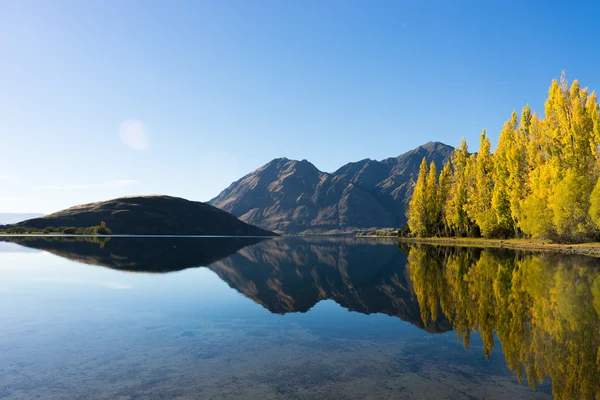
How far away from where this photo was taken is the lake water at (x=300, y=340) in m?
9.73

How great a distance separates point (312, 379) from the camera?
1028cm

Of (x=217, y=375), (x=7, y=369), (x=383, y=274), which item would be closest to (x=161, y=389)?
(x=217, y=375)

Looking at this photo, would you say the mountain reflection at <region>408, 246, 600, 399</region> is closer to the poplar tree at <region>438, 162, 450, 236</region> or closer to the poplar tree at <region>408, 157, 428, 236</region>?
the poplar tree at <region>438, 162, 450, 236</region>

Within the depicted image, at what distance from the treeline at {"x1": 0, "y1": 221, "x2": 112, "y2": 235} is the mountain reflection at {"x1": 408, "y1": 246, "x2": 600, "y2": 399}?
178438mm

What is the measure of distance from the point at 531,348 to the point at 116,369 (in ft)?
43.3

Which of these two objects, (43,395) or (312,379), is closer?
(43,395)

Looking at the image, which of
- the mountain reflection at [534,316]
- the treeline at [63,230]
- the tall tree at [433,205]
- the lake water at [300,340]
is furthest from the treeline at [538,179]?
the treeline at [63,230]

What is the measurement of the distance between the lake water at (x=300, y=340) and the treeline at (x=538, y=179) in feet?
124

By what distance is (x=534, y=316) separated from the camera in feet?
55.9

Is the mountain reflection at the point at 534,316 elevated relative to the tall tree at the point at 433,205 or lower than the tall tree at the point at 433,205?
lower

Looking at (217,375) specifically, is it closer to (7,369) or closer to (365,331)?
(7,369)

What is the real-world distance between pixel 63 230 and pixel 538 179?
20054 centimetres

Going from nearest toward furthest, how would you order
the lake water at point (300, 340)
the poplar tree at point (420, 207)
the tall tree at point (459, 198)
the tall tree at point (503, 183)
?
1. the lake water at point (300, 340)
2. the tall tree at point (503, 183)
3. the tall tree at point (459, 198)
4. the poplar tree at point (420, 207)

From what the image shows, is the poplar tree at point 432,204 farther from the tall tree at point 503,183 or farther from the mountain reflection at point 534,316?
the mountain reflection at point 534,316
